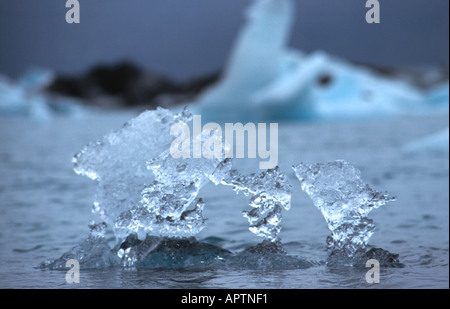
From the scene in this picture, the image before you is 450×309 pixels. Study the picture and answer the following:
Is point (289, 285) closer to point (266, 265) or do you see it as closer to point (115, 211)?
point (266, 265)

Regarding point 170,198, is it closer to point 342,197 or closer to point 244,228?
point 342,197

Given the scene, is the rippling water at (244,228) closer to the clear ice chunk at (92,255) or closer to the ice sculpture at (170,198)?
the clear ice chunk at (92,255)

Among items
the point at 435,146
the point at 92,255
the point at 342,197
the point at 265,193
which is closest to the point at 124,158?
the point at 92,255

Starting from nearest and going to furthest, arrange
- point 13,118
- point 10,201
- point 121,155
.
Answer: point 121,155 → point 10,201 → point 13,118

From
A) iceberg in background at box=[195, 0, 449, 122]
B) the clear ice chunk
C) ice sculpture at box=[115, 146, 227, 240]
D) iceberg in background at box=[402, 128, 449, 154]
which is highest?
iceberg in background at box=[195, 0, 449, 122]

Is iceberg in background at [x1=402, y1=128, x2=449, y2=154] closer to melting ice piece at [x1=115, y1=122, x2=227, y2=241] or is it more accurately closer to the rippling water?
the rippling water

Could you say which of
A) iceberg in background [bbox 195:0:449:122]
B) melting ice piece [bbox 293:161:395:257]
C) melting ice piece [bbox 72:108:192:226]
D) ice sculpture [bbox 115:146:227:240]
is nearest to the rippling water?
melting ice piece [bbox 293:161:395:257]

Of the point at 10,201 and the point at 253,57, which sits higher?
the point at 253,57

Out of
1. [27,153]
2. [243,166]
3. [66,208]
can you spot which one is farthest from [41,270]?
[27,153]
